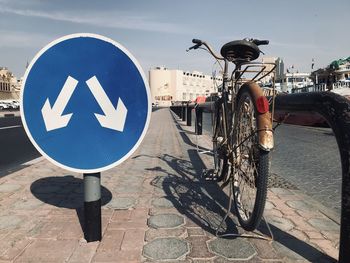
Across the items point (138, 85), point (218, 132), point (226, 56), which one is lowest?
point (218, 132)

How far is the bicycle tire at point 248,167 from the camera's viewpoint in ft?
9.07

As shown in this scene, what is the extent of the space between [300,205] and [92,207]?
2396mm

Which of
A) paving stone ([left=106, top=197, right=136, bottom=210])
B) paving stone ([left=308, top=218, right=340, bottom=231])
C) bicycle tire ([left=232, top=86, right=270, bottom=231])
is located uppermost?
bicycle tire ([left=232, top=86, right=270, bottom=231])

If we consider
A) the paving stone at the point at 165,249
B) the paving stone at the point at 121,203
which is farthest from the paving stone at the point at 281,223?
the paving stone at the point at 121,203

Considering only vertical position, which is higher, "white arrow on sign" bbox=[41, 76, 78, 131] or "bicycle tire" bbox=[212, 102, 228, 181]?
"white arrow on sign" bbox=[41, 76, 78, 131]

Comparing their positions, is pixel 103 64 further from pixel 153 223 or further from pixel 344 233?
pixel 344 233

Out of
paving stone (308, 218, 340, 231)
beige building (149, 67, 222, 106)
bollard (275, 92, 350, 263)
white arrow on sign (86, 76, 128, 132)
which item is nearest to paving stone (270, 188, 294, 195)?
paving stone (308, 218, 340, 231)

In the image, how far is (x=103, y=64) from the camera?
110 inches

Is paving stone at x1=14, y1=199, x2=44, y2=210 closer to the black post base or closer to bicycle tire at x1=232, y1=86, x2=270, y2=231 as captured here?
the black post base

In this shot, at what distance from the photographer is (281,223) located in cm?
355

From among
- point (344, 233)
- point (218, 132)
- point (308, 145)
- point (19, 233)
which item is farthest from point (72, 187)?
point (308, 145)

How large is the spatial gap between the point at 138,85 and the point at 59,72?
570 mm

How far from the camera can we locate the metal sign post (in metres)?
2.73

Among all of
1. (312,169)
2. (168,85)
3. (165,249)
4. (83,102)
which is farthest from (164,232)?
(168,85)
